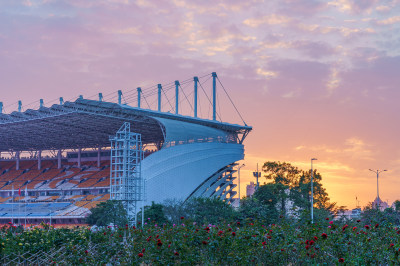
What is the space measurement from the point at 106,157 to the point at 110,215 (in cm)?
5259

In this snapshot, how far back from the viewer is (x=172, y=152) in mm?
81062

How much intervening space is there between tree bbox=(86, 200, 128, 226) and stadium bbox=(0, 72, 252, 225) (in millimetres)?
1731

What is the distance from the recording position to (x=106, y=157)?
110000mm

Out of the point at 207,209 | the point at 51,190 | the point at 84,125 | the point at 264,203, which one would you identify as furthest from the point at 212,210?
the point at 51,190

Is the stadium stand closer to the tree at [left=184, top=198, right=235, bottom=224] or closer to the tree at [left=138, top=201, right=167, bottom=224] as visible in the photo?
the tree at [left=138, top=201, right=167, bottom=224]

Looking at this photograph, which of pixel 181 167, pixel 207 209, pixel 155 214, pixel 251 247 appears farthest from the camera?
pixel 181 167

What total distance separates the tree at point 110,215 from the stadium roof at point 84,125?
12597mm

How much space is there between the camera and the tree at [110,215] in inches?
2228

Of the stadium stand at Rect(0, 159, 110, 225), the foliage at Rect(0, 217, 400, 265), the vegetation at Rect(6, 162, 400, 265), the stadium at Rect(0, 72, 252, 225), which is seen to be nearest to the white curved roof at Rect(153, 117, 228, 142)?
the stadium at Rect(0, 72, 252, 225)

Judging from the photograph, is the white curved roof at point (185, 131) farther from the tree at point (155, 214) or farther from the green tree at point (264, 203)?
the tree at point (155, 214)

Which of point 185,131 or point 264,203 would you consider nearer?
point 264,203

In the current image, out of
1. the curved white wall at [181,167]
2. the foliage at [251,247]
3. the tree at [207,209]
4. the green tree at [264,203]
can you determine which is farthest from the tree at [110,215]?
the foliage at [251,247]

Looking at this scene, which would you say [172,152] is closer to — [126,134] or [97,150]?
[126,134]

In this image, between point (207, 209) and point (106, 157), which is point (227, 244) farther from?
point (106, 157)
